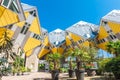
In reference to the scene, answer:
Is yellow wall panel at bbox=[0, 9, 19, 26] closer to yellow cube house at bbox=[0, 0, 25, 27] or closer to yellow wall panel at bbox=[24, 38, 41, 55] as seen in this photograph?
yellow cube house at bbox=[0, 0, 25, 27]

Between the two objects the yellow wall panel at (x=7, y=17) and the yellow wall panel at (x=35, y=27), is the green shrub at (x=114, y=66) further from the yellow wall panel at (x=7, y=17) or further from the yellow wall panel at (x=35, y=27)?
the yellow wall panel at (x=35, y=27)

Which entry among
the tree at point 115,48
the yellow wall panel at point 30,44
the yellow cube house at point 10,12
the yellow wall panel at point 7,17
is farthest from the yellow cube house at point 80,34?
the yellow wall panel at point 7,17

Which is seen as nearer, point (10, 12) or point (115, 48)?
point (10, 12)

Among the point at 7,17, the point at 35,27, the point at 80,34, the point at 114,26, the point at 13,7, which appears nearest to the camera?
the point at 7,17

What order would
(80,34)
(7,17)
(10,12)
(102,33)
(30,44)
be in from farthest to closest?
(80,34) → (102,33) → (30,44) → (7,17) → (10,12)

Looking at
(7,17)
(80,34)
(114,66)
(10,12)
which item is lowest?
(114,66)

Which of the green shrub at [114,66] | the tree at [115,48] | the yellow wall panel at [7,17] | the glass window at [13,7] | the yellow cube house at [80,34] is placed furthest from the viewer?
the yellow cube house at [80,34]

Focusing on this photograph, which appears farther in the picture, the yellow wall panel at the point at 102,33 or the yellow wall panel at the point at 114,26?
the yellow wall panel at the point at 102,33

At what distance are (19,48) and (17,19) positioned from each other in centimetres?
1171

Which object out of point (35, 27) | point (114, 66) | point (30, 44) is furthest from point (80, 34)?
point (114, 66)

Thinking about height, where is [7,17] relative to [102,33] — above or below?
below

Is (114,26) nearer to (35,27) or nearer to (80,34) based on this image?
(80,34)

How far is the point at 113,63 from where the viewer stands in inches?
895

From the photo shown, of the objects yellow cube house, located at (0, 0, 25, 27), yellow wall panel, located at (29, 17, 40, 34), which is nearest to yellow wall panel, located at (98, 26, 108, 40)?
yellow wall panel, located at (29, 17, 40, 34)
